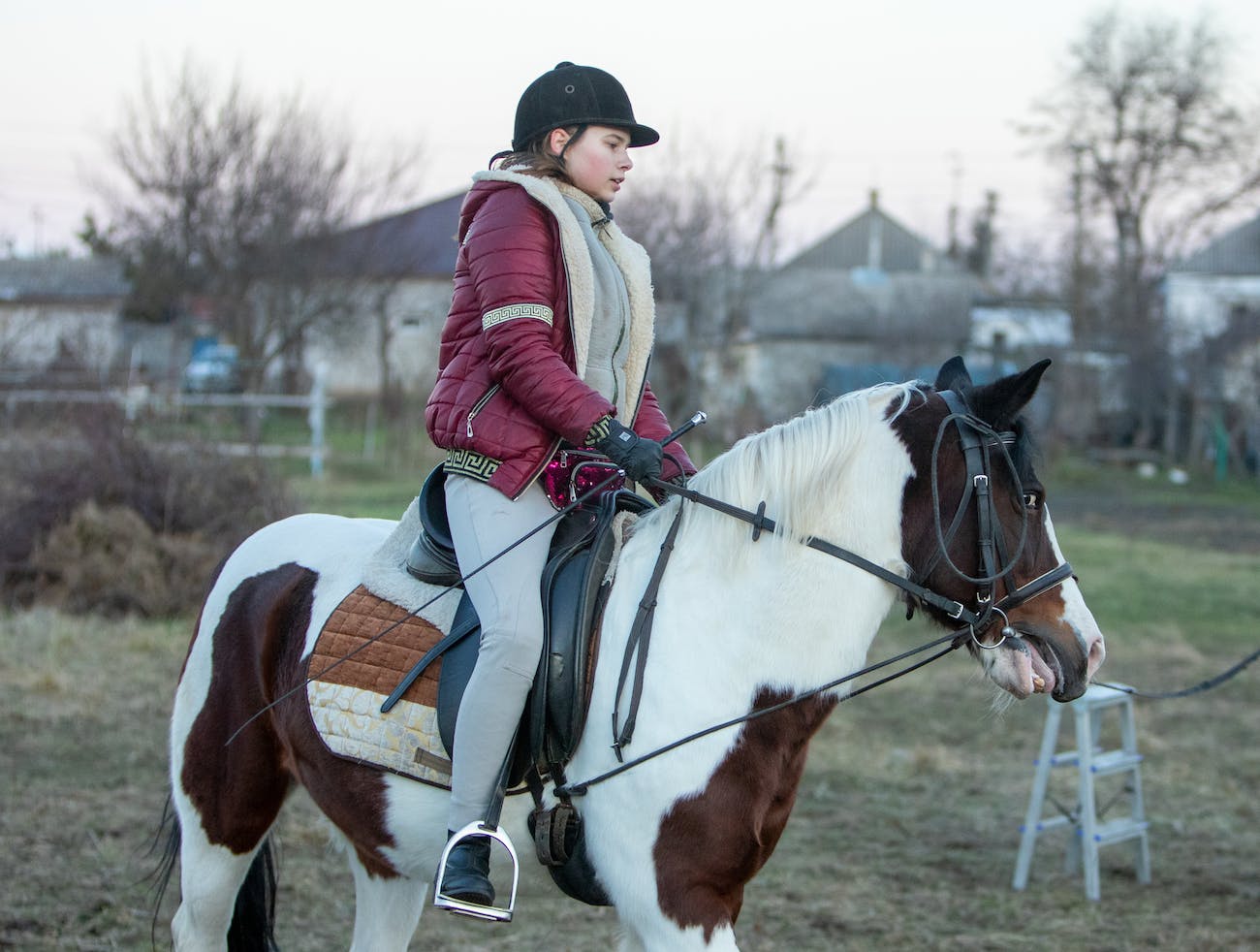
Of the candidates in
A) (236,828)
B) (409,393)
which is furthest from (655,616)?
(409,393)

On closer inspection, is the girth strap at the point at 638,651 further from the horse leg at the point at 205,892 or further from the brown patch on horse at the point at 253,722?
the horse leg at the point at 205,892

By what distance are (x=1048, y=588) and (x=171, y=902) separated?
394 centimetres

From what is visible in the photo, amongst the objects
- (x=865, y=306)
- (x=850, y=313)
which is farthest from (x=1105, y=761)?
(x=865, y=306)

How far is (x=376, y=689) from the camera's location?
3230 millimetres

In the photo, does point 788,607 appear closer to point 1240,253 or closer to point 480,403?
point 480,403

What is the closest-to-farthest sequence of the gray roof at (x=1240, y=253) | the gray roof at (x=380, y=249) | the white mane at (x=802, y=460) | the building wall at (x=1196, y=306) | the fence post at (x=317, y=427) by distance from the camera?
the white mane at (x=802, y=460)
the fence post at (x=317, y=427)
the gray roof at (x=380, y=249)
the building wall at (x=1196, y=306)
the gray roof at (x=1240, y=253)

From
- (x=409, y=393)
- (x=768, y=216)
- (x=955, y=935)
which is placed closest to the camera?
(x=955, y=935)

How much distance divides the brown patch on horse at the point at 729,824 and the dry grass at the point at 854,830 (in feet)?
1.78

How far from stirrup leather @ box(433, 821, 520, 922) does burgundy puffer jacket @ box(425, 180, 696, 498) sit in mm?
823

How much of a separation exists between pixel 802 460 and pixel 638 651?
1.94 feet

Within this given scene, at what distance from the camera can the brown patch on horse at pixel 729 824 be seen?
2.75 m

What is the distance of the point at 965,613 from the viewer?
9.16ft

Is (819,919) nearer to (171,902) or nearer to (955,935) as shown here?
(955,935)

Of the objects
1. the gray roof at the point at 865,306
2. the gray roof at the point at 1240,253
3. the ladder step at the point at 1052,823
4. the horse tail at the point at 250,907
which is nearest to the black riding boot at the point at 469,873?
the horse tail at the point at 250,907
